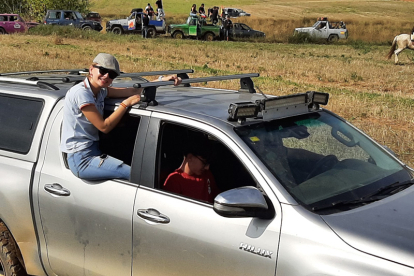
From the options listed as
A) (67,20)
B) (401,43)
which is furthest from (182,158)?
(67,20)

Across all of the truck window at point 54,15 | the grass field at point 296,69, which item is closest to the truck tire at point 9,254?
the grass field at point 296,69

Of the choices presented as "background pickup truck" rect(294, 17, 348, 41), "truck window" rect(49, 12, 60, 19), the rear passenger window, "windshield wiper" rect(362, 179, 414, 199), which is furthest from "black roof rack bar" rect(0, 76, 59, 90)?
"truck window" rect(49, 12, 60, 19)

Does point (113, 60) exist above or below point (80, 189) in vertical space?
above

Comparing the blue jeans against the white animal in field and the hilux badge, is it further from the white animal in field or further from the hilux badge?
the white animal in field

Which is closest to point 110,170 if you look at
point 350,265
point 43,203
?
point 43,203

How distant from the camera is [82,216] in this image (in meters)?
3.72

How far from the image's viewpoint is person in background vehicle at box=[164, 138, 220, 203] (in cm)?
363

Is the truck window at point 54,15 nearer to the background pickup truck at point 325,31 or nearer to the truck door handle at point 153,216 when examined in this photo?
the background pickup truck at point 325,31

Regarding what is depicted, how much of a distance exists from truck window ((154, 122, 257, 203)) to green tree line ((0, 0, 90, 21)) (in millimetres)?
53342

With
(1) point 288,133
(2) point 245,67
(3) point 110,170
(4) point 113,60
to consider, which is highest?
(4) point 113,60

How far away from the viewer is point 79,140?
3.84 metres

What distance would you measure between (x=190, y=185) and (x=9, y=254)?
1528 millimetres

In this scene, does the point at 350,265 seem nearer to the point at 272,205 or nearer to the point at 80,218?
the point at 272,205

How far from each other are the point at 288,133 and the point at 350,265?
3.52 ft
